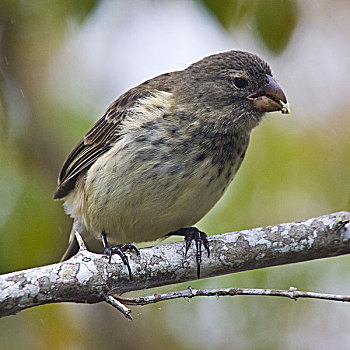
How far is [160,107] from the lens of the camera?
13.6ft

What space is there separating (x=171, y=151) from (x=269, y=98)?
0.81m

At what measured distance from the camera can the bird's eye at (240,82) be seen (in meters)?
4.23

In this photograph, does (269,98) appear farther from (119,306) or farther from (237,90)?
(119,306)

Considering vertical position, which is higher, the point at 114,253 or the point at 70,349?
the point at 114,253

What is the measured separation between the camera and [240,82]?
425 centimetres

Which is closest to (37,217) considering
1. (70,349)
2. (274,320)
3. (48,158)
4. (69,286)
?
(48,158)

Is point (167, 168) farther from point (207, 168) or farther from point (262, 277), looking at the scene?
point (262, 277)

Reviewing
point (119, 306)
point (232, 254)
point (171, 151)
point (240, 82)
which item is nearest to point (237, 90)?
point (240, 82)

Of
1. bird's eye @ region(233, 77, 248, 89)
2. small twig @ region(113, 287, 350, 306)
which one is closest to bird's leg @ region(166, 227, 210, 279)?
small twig @ region(113, 287, 350, 306)

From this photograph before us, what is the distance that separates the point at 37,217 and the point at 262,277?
175cm

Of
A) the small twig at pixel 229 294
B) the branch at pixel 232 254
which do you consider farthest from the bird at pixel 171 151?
the small twig at pixel 229 294

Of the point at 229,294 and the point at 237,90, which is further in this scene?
the point at 237,90

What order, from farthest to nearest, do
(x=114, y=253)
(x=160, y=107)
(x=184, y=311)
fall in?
(x=184, y=311), (x=160, y=107), (x=114, y=253)

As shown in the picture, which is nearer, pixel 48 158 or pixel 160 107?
pixel 160 107
